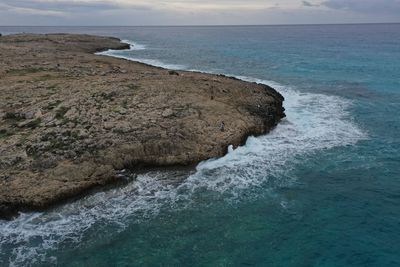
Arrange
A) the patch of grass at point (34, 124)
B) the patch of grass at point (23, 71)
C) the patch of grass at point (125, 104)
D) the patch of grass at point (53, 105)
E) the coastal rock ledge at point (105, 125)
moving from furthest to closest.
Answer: the patch of grass at point (23, 71) < the patch of grass at point (125, 104) < the patch of grass at point (53, 105) < the patch of grass at point (34, 124) < the coastal rock ledge at point (105, 125)

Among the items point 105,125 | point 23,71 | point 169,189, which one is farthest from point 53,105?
point 23,71

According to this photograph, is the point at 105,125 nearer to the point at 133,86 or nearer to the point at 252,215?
the point at 133,86

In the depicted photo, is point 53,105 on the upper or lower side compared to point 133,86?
lower

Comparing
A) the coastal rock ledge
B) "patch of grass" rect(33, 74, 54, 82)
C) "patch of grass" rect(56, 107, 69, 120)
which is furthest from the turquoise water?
"patch of grass" rect(33, 74, 54, 82)

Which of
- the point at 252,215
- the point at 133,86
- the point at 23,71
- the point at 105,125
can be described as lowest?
the point at 252,215

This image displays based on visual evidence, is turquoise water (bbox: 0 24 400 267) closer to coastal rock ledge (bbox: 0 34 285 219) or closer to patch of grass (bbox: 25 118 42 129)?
coastal rock ledge (bbox: 0 34 285 219)

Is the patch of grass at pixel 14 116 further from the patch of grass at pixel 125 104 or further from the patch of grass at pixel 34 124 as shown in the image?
the patch of grass at pixel 125 104

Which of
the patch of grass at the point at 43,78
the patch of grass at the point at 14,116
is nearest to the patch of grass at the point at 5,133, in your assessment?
the patch of grass at the point at 14,116
